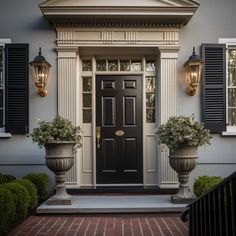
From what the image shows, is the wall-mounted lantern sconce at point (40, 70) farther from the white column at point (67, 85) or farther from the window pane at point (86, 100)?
the window pane at point (86, 100)

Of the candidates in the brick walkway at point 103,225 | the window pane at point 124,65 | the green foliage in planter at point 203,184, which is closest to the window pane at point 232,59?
the window pane at point 124,65

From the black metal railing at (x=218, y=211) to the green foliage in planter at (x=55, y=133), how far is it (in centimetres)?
345

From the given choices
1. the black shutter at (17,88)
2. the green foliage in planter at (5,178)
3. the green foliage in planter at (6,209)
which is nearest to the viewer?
the green foliage in planter at (6,209)

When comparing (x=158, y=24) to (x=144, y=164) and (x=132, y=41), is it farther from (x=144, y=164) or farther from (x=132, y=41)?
(x=144, y=164)

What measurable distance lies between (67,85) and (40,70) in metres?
0.58

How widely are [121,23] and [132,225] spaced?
12.7 feet

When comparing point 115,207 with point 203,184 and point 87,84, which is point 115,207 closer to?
point 203,184

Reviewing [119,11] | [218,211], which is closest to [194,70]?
[119,11]

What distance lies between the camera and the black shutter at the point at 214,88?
8461 millimetres

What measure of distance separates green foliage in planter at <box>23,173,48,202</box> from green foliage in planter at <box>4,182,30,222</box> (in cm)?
115

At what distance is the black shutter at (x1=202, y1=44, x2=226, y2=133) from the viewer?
333 inches

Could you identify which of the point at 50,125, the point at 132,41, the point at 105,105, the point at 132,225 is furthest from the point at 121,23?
the point at 132,225

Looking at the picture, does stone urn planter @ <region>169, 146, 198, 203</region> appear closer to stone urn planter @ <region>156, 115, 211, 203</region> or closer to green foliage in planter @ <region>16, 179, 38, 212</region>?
stone urn planter @ <region>156, 115, 211, 203</region>

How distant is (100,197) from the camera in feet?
26.2
